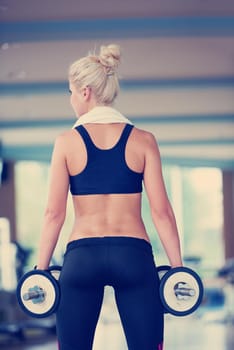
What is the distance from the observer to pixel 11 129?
7758mm

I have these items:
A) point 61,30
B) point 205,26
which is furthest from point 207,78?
point 61,30

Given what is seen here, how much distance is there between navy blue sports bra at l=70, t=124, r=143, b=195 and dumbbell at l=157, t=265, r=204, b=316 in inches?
9.4

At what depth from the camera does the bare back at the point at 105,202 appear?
175 centimetres

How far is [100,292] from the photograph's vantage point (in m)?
1.74

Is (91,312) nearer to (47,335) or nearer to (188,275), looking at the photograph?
(188,275)

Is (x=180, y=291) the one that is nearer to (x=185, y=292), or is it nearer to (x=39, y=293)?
(x=185, y=292)

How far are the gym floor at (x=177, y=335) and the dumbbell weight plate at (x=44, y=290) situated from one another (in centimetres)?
307

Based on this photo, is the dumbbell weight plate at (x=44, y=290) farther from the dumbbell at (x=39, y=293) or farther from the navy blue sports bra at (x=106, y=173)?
the navy blue sports bra at (x=106, y=173)

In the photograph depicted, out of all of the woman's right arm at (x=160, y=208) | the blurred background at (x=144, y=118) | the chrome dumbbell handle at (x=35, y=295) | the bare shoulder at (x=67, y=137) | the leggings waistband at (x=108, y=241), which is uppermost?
the blurred background at (x=144, y=118)

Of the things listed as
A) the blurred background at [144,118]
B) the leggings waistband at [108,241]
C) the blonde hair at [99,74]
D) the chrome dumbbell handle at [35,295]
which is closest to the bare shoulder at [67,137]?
the blonde hair at [99,74]

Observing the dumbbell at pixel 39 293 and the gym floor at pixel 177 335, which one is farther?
the gym floor at pixel 177 335

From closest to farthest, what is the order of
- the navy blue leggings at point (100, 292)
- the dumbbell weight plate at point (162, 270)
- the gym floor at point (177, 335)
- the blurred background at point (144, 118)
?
the navy blue leggings at point (100, 292)
the dumbbell weight plate at point (162, 270)
the blurred background at point (144, 118)
the gym floor at point (177, 335)

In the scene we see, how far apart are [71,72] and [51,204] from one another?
35 cm

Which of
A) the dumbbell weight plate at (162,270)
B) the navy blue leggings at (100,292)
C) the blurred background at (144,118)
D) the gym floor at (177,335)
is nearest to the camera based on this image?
the navy blue leggings at (100,292)
